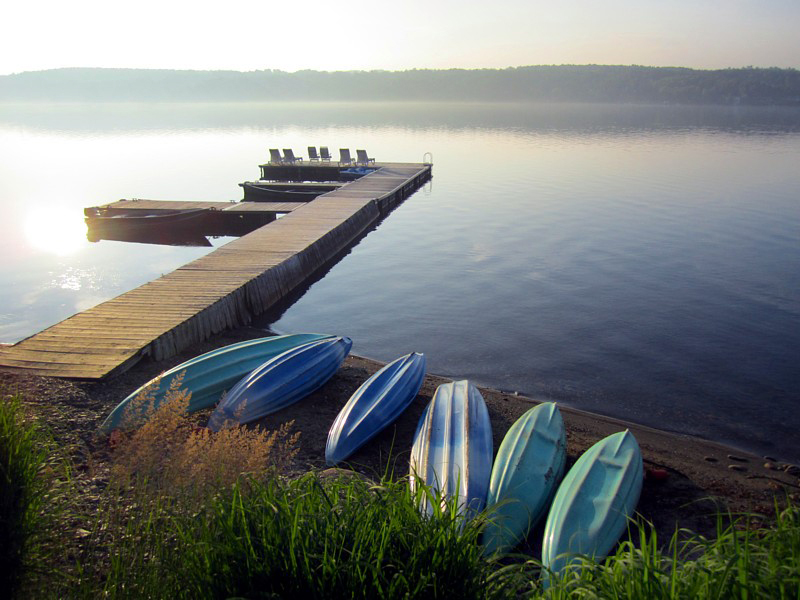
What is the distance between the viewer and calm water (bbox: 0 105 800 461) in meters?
11.6

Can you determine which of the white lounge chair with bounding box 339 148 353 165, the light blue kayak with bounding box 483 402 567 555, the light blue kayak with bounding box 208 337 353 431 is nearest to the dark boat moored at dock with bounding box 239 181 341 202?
the white lounge chair with bounding box 339 148 353 165

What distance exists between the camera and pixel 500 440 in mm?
8148

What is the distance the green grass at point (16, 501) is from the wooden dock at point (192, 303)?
4382 mm

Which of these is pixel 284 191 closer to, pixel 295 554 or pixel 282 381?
pixel 282 381

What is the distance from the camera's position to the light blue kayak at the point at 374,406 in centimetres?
748

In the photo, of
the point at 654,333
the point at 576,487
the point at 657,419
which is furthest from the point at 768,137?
the point at 576,487

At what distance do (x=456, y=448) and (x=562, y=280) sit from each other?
12090 millimetres

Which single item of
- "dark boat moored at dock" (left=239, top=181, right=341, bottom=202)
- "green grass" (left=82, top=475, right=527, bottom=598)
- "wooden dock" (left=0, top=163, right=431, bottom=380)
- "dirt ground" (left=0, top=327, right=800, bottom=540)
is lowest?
"dirt ground" (left=0, top=327, right=800, bottom=540)

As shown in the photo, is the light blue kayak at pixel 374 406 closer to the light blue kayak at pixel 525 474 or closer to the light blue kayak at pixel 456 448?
the light blue kayak at pixel 456 448

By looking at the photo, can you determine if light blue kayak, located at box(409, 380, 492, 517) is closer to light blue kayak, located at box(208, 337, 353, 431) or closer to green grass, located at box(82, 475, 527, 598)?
light blue kayak, located at box(208, 337, 353, 431)

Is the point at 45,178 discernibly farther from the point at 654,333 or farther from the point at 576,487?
the point at 576,487

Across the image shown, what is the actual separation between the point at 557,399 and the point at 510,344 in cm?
275

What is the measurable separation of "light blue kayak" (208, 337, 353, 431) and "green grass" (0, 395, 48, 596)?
3.27 metres

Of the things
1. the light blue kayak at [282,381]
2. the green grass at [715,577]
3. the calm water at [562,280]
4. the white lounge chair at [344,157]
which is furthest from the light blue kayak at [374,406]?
the white lounge chair at [344,157]
